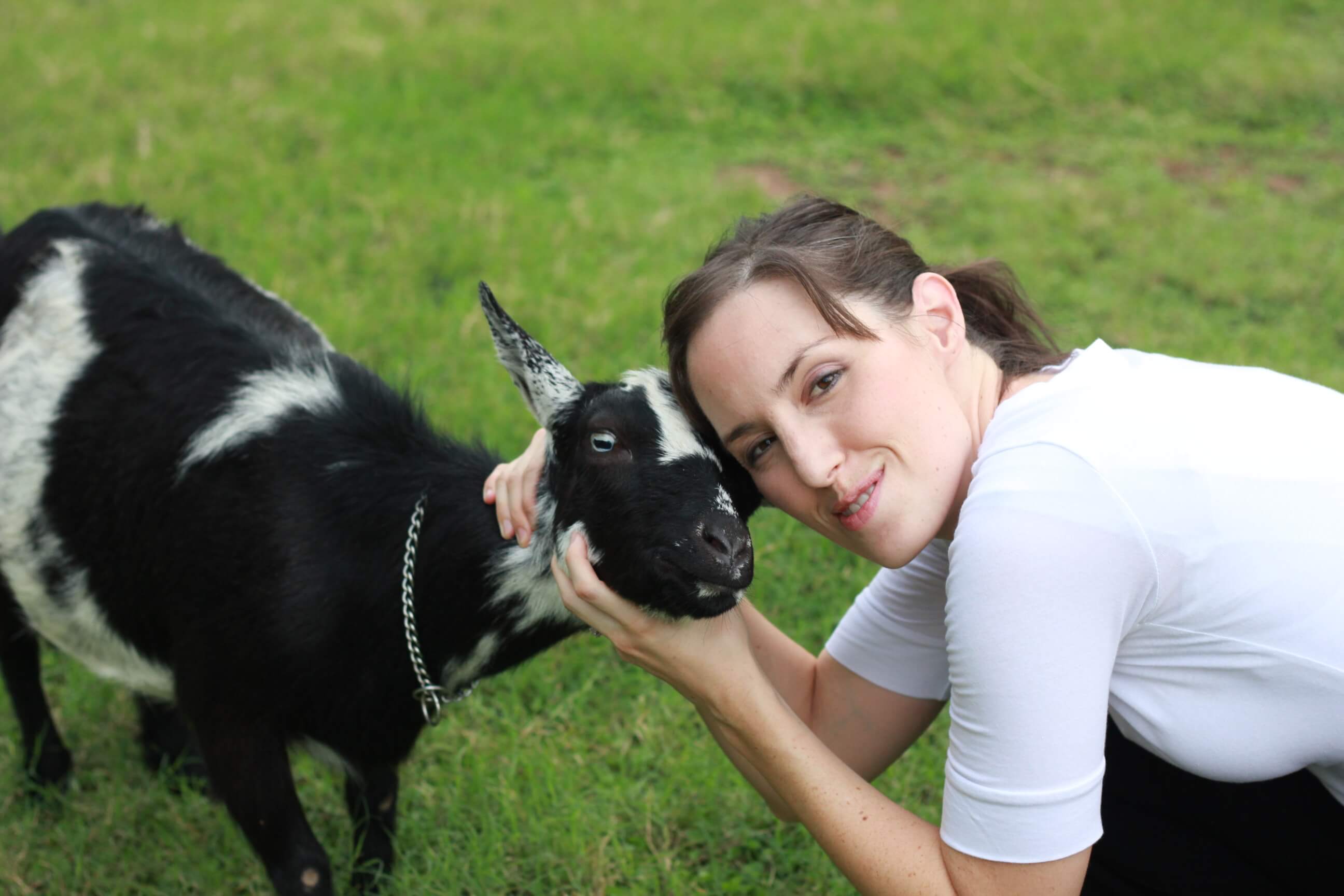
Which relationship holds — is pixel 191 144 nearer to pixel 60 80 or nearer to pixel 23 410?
pixel 60 80

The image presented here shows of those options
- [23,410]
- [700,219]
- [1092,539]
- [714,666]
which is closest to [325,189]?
[700,219]

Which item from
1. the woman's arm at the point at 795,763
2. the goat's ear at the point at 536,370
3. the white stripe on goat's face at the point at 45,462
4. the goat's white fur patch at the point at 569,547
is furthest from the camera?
the white stripe on goat's face at the point at 45,462

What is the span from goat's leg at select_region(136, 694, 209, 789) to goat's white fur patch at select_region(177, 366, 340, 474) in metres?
0.92

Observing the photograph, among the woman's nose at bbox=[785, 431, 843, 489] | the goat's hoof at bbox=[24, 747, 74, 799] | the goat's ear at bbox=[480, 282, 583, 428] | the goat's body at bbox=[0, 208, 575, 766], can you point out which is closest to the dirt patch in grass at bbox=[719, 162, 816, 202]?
the goat's body at bbox=[0, 208, 575, 766]

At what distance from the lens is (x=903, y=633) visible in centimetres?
243

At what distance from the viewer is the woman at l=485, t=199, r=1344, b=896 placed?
A: 1.73 meters

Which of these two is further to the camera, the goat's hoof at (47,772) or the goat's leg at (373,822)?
the goat's hoof at (47,772)

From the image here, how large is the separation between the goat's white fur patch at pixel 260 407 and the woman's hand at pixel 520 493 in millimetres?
539

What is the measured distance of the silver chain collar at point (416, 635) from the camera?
2.56 m

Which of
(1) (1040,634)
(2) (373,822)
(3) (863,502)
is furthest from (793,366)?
(2) (373,822)

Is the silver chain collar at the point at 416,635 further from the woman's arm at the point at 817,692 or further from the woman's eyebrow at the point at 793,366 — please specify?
the woman's eyebrow at the point at 793,366

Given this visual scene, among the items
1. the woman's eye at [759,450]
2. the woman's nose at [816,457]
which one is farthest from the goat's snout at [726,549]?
the woman's nose at [816,457]

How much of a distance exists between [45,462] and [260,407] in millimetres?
662

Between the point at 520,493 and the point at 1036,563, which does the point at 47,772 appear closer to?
the point at 520,493
